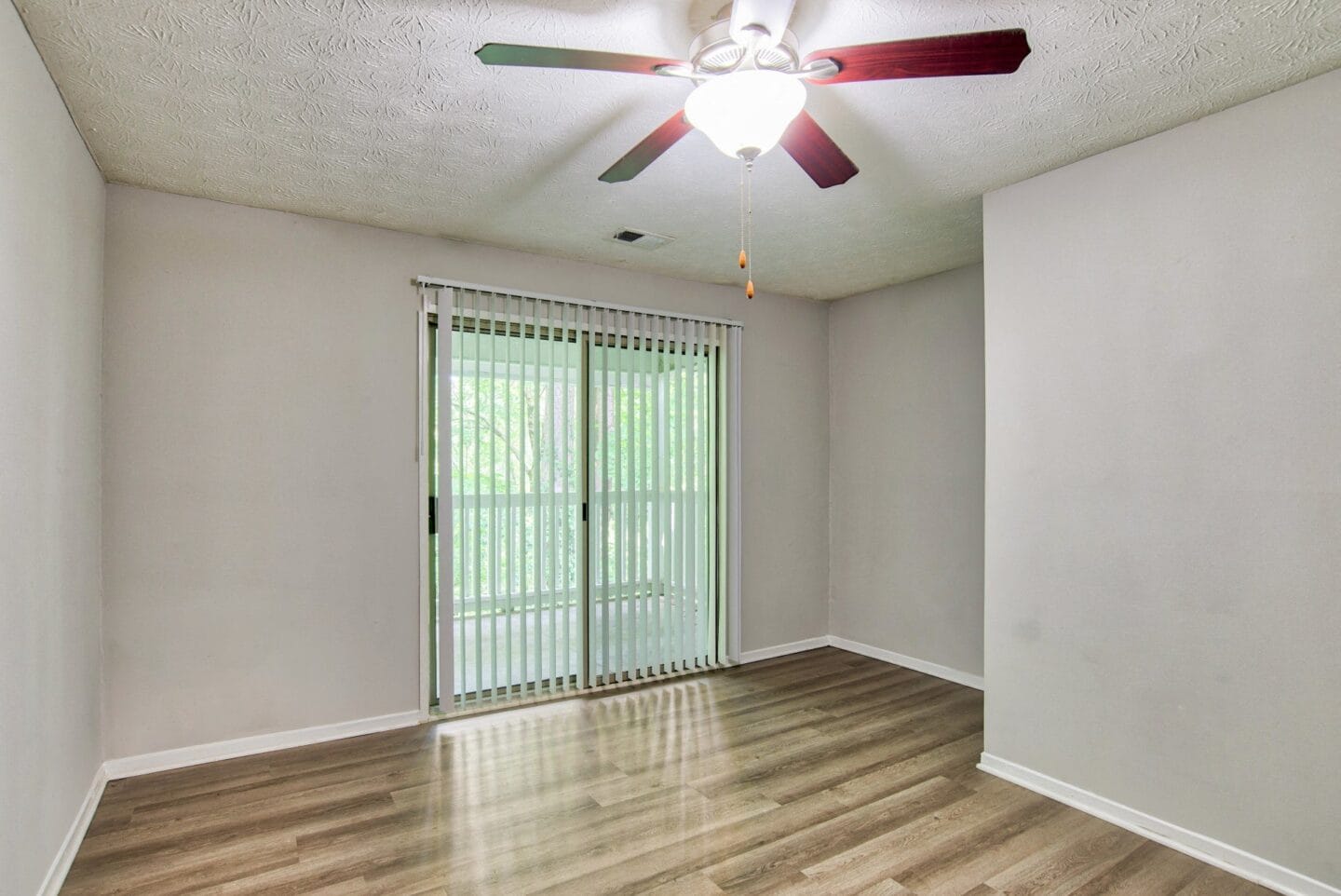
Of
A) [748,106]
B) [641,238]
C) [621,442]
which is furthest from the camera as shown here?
[621,442]

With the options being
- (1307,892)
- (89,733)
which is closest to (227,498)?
(89,733)

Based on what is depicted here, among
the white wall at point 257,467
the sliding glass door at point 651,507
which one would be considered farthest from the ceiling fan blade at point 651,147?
the sliding glass door at point 651,507

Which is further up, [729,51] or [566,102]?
[566,102]

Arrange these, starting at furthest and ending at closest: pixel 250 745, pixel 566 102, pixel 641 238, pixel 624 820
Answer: pixel 641 238 → pixel 250 745 → pixel 624 820 → pixel 566 102

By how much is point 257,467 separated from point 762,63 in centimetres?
279

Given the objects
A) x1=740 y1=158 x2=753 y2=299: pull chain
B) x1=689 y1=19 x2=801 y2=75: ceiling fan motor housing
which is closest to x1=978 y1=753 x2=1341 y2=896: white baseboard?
x1=740 y1=158 x2=753 y2=299: pull chain

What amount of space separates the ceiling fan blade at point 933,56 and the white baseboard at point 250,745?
134 inches

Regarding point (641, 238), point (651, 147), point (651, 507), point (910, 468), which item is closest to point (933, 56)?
point (651, 147)

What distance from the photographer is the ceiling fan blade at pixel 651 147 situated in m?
1.99

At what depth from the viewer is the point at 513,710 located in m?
3.80

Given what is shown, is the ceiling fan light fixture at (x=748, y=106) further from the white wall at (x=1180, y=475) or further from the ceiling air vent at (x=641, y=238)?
the ceiling air vent at (x=641, y=238)

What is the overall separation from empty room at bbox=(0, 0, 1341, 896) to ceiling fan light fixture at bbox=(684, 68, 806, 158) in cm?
1

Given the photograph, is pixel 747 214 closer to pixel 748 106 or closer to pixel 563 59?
pixel 748 106

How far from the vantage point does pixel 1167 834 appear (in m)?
2.50
